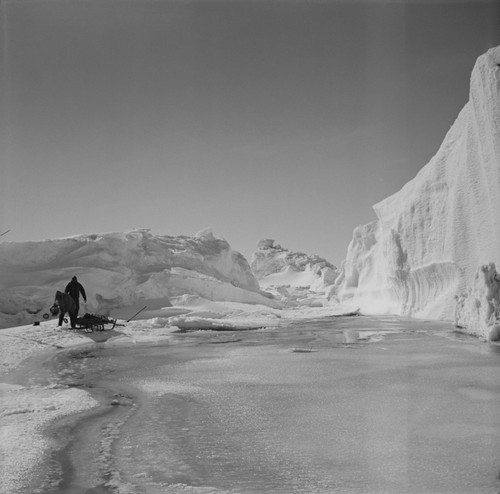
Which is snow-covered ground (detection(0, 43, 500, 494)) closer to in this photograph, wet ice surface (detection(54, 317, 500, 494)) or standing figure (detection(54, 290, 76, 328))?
standing figure (detection(54, 290, 76, 328))

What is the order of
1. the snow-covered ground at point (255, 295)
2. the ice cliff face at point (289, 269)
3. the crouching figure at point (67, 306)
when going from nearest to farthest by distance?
the snow-covered ground at point (255, 295)
the crouching figure at point (67, 306)
the ice cliff face at point (289, 269)

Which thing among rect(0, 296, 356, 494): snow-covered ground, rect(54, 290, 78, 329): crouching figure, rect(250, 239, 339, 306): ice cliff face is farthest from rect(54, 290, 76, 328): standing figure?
rect(250, 239, 339, 306): ice cliff face

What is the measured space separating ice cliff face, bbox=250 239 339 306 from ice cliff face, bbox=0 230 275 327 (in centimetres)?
3971

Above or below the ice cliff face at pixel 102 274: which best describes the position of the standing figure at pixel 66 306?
below

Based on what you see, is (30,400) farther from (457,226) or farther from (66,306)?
(457,226)

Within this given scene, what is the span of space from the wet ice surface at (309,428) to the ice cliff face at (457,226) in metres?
6.32

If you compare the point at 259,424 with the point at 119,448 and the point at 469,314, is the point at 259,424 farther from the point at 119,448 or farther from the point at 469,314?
the point at 469,314

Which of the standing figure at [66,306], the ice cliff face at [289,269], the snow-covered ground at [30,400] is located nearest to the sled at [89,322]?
the standing figure at [66,306]

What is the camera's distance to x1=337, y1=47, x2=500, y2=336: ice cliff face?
1348cm

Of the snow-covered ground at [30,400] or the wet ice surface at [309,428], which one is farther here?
the snow-covered ground at [30,400]

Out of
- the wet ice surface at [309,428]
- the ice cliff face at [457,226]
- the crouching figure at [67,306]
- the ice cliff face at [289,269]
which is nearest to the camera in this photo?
the wet ice surface at [309,428]

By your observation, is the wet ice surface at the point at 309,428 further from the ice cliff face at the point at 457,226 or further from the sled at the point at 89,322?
the ice cliff face at the point at 457,226

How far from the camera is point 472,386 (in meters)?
5.37

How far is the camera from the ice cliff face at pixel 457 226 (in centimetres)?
1348
